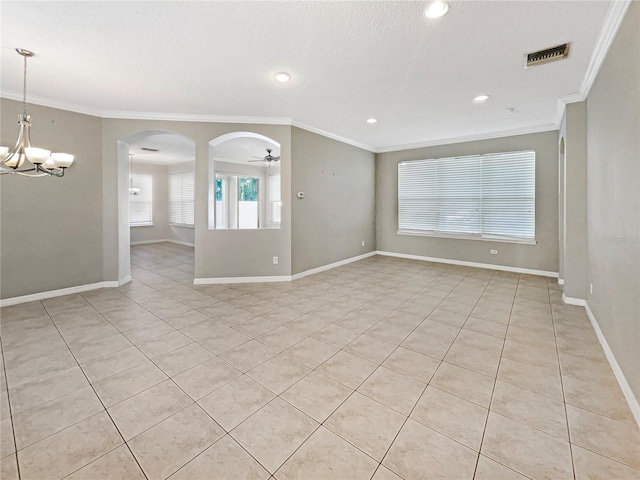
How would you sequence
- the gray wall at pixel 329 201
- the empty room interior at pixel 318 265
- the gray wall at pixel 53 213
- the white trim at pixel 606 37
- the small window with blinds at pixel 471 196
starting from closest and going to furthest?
the empty room interior at pixel 318 265, the white trim at pixel 606 37, the gray wall at pixel 53 213, the gray wall at pixel 329 201, the small window with blinds at pixel 471 196

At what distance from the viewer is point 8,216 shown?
3676 mm

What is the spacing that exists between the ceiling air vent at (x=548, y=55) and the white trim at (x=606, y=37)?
23 cm

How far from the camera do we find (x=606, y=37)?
92.3 inches

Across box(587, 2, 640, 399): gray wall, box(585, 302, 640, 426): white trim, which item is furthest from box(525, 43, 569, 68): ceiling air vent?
box(585, 302, 640, 426): white trim

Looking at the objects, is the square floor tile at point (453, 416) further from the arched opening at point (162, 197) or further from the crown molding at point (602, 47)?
the arched opening at point (162, 197)

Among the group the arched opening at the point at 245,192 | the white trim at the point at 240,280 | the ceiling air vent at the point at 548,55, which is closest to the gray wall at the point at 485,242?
the ceiling air vent at the point at 548,55

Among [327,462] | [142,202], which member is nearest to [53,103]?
[327,462]

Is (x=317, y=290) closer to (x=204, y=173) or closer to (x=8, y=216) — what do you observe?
(x=204, y=173)

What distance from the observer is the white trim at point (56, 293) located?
3.69 m

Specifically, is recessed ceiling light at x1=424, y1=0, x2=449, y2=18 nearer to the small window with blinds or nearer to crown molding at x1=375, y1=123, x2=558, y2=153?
crown molding at x1=375, y1=123, x2=558, y2=153

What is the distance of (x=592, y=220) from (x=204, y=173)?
204 inches

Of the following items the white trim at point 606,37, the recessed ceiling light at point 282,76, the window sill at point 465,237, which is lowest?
the window sill at point 465,237

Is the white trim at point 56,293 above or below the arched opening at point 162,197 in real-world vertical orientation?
below

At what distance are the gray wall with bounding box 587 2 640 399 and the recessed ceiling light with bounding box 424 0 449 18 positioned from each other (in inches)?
45.3
